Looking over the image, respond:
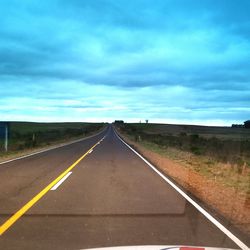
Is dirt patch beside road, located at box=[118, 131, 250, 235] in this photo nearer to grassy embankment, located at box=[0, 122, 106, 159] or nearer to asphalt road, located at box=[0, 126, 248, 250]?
asphalt road, located at box=[0, 126, 248, 250]

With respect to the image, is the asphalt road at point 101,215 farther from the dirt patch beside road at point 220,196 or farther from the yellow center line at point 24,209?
the dirt patch beside road at point 220,196

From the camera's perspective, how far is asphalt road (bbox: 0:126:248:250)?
733 cm

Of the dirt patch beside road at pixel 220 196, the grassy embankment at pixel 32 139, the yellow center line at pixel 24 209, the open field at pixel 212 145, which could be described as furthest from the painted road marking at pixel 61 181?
the grassy embankment at pixel 32 139

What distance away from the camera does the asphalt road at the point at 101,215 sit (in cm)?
733

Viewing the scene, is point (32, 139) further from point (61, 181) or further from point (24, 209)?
point (24, 209)

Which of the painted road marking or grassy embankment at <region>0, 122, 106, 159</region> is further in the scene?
grassy embankment at <region>0, 122, 106, 159</region>

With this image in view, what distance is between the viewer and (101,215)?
9.52 metres

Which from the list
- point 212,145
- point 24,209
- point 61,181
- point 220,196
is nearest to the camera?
point 24,209

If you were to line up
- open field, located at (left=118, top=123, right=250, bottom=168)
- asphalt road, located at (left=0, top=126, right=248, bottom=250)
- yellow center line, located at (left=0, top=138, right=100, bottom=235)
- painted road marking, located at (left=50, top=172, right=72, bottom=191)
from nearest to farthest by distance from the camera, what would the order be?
asphalt road, located at (left=0, top=126, right=248, bottom=250) < yellow center line, located at (left=0, top=138, right=100, bottom=235) < painted road marking, located at (left=50, top=172, right=72, bottom=191) < open field, located at (left=118, top=123, right=250, bottom=168)

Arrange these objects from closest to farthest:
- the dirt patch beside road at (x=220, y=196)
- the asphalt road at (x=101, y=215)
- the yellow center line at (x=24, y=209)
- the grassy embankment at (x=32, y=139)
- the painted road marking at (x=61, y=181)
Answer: the asphalt road at (x=101, y=215)
the yellow center line at (x=24, y=209)
the dirt patch beside road at (x=220, y=196)
the painted road marking at (x=61, y=181)
the grassy embankment at (x=32, y=139)

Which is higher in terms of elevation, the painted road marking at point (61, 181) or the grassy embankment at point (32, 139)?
the grassy embankment at point (32, 139)

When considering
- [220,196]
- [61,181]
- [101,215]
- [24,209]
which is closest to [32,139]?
[61,181]

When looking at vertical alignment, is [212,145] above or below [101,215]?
above

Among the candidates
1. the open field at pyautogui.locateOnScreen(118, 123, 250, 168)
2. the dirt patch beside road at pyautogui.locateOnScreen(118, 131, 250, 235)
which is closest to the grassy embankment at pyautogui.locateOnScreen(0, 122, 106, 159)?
the open field at pyautogui.locateOnScreen(118, 123, 250, 168)
